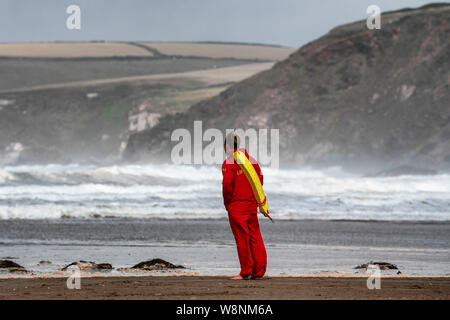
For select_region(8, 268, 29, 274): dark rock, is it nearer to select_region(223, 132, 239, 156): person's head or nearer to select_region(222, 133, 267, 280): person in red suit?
select_region(222, 133, 267, 280): person in red suit

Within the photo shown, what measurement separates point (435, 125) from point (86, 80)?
296ft

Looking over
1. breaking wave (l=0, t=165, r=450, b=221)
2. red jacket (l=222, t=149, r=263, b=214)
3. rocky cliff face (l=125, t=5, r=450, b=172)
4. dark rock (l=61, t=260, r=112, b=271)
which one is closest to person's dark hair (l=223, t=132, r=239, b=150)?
red jacket (l=222, t=149, r=263, b=214)

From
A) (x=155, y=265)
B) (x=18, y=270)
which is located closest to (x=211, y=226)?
(x=155, y=265)

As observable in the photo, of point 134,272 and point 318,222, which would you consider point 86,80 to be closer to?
point 318,222

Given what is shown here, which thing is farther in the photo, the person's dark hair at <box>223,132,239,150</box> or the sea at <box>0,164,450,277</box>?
the sea at <box>0,164,450,277</box>

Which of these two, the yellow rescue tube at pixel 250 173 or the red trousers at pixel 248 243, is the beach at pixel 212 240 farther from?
the yellow rescue tube at pixel 250 173

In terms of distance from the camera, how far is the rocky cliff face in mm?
78125

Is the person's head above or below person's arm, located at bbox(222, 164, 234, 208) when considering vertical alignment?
above

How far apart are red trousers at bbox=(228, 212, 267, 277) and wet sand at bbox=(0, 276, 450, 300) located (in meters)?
0.19

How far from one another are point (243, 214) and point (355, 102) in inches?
2985

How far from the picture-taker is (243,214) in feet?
39.0

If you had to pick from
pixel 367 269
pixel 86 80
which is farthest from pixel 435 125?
pixel 86 80

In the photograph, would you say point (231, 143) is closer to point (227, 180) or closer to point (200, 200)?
point (227, 180)

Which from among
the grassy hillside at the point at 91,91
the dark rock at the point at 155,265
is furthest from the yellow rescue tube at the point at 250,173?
the grassy hillside at the point at 91,91
